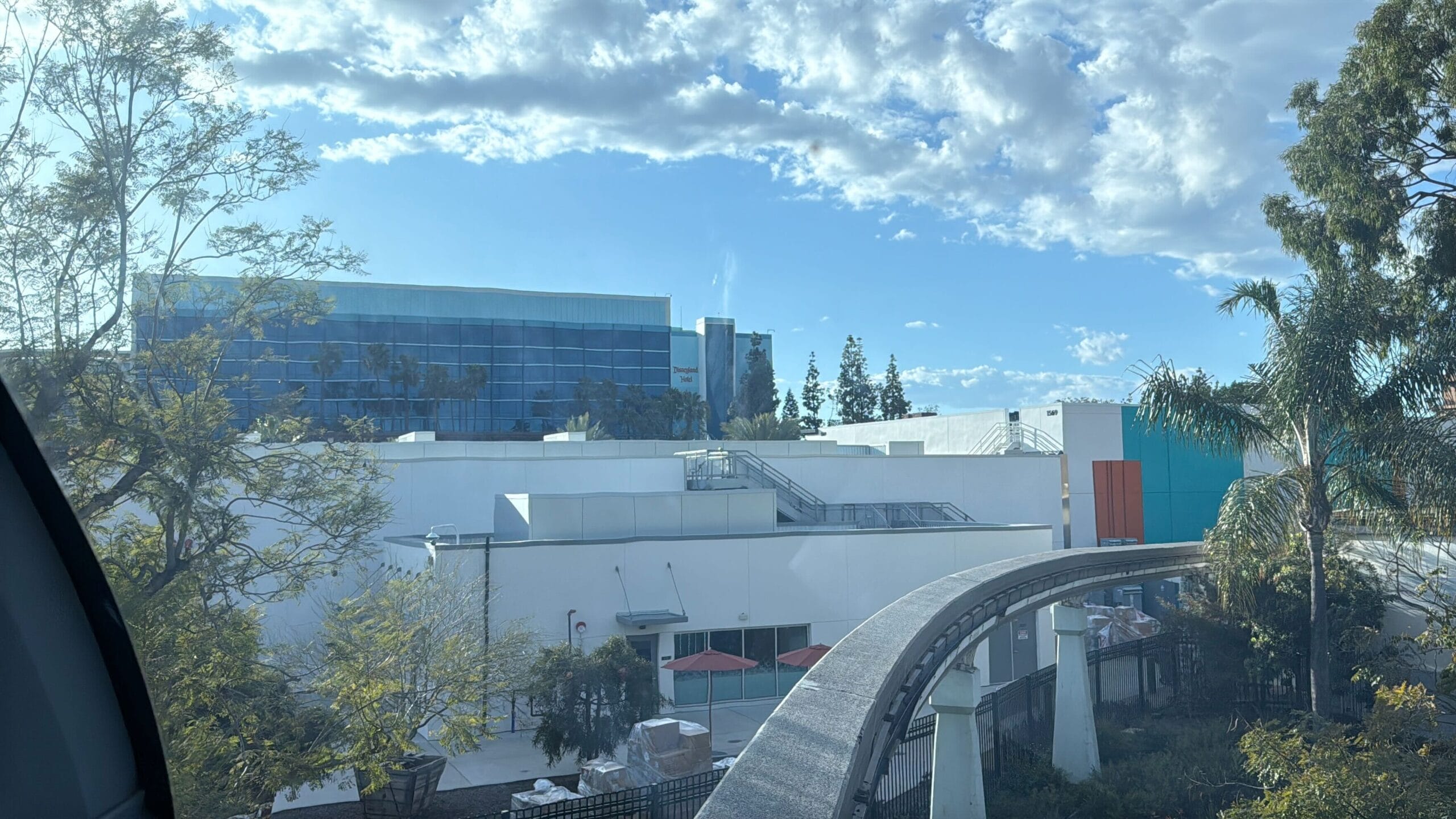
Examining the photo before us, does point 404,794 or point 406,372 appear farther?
point 406,372

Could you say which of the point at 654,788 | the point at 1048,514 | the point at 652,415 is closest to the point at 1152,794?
the point at 654,788

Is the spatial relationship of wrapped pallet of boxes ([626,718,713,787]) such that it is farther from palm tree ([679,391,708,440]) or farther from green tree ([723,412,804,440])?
palm tree ([679,391,708,440])

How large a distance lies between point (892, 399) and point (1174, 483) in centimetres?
4620

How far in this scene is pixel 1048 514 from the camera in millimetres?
36438

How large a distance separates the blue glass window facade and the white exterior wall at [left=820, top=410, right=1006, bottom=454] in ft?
108

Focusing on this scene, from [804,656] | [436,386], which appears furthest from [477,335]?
[804,656]

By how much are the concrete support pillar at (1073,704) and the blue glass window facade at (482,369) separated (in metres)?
52.9

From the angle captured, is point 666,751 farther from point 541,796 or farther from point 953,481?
point 953,481

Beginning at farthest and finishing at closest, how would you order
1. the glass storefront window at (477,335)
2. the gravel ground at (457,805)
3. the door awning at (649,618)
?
the glass storefront window at (477,335) → the door awning at (649,618) → the gravel ground at (457,805)

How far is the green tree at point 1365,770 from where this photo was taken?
7.66 meters

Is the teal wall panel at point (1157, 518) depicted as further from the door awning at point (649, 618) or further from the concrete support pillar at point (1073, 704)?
the concrete support pillar at point (1073, 704)

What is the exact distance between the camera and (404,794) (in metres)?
13.8

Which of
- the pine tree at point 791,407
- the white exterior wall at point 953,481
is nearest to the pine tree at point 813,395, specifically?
the pine tree at point 791,407

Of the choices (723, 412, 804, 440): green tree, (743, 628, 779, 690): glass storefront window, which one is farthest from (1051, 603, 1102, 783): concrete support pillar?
(723, 412, 804, 440): green tree
